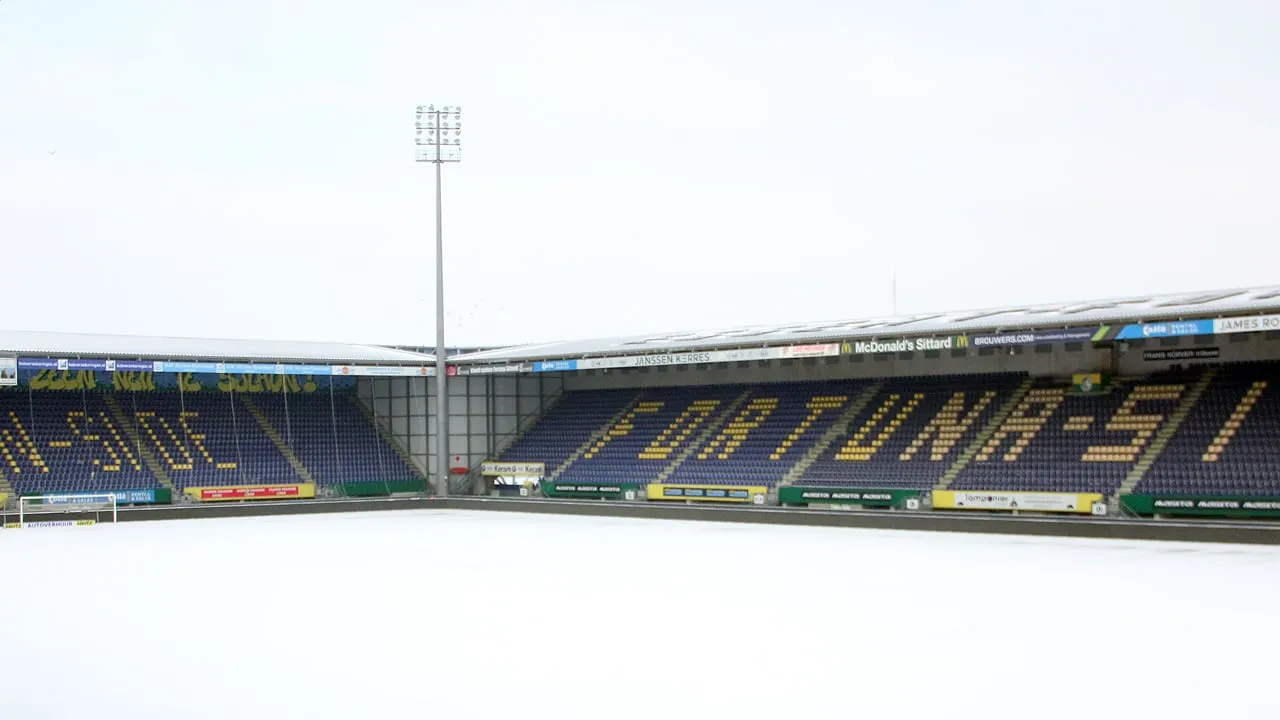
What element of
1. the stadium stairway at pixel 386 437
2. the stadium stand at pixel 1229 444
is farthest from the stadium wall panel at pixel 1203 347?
the stadium stairway at pixel 386 437

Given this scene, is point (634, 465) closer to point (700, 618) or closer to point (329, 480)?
point (329, 480)

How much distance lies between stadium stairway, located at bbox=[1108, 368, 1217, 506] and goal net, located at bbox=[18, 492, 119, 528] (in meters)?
26.3

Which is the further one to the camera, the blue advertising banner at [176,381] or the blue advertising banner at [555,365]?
the blue advertising banner at [176,381]

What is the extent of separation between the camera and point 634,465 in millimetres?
39188

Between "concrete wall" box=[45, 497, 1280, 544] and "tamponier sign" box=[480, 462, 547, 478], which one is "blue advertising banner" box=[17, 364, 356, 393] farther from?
"tamponier sign" box=[480, 462, 547, 478]

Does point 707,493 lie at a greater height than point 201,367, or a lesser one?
lesser

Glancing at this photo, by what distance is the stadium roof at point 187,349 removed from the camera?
3816cm

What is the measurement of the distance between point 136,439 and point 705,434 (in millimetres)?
17449

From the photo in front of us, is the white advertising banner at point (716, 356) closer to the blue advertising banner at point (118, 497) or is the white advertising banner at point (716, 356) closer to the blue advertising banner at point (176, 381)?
the blue advertising banner at point (176, 381)

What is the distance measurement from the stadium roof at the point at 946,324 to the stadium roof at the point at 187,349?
3169 millimetres

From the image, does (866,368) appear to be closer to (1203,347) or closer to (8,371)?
(1203,347)

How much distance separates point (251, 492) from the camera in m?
39.8

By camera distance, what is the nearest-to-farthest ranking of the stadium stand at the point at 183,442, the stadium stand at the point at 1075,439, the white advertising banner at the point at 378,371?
the stadium stand at the point at 1075,439 < the stadium stand at the point at 183,442 < the white advertising banner at the point at 378,371

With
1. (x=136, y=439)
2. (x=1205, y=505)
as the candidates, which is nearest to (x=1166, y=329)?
(x=1205, y=505)
